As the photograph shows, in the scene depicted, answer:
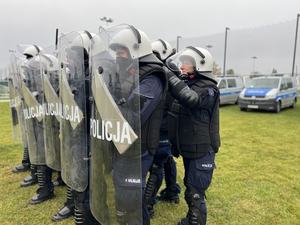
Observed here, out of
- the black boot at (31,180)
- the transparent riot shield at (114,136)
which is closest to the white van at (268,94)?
the black boot at (31,180)

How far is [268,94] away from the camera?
14047 mm

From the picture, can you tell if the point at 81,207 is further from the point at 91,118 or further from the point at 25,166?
the point at 25,166

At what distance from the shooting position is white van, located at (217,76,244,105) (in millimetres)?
16837

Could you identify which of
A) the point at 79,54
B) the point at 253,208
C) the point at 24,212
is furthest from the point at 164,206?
the point at 79,54

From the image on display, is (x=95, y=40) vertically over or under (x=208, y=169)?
over

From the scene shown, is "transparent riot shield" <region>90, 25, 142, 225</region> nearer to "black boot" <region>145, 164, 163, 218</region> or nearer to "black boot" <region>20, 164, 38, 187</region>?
"black boot" <region>145, 164, 163, 218</region>

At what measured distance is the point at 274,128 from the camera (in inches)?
400

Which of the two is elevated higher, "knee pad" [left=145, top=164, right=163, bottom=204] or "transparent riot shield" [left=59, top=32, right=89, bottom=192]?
"transparent riot shield" [left=59, top=32, right=89, bottom=192]

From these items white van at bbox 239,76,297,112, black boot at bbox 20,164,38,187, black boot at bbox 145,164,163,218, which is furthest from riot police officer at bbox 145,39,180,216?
white van at bbox 239,76,297,112

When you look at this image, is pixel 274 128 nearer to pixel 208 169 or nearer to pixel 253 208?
pixel 253 208

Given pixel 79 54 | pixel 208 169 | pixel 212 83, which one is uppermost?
pixel 79 54

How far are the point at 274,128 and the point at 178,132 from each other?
8.17 metres

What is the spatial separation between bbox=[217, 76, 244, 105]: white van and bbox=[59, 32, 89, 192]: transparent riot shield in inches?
578

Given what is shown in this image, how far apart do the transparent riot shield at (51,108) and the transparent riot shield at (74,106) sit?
492 mm
